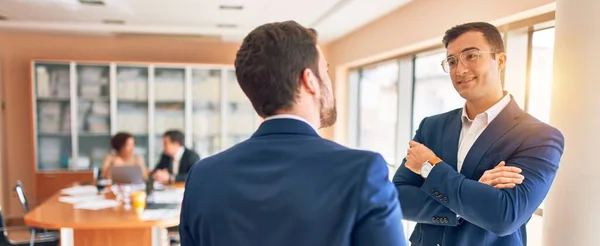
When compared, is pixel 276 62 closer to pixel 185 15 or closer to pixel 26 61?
pixel 185 15

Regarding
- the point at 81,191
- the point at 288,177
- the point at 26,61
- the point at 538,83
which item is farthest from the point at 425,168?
the point at 26,61

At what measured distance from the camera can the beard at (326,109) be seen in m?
0.89

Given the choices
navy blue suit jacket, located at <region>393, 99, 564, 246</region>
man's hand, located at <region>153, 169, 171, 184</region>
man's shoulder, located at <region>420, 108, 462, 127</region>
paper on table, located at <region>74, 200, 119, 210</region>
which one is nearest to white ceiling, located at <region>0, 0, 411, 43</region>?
man's hand, located at <region>153, 169, 171, 184</region>

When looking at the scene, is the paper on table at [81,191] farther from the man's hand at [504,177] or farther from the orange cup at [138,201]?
the man's hand at [504,177]

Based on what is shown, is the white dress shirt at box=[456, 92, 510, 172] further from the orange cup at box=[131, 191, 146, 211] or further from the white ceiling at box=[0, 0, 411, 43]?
the orange cup at box=[131, 191, 146, 211]

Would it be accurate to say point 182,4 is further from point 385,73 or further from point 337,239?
point 337,239

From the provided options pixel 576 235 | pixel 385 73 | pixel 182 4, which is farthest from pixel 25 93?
pixel 576 235

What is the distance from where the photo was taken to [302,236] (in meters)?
0.78

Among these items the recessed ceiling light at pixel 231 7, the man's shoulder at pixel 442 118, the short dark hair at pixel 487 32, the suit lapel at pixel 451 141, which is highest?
the recessed ceiling light at pixel 231 7

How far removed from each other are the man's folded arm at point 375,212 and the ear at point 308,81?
7.5 inches

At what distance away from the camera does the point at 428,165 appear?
4.25 feet

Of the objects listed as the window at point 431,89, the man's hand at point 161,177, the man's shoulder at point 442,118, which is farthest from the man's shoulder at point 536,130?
the man's hand at point 161,177

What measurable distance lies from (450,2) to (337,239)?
7.35ft

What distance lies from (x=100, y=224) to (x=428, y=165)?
2.19m
